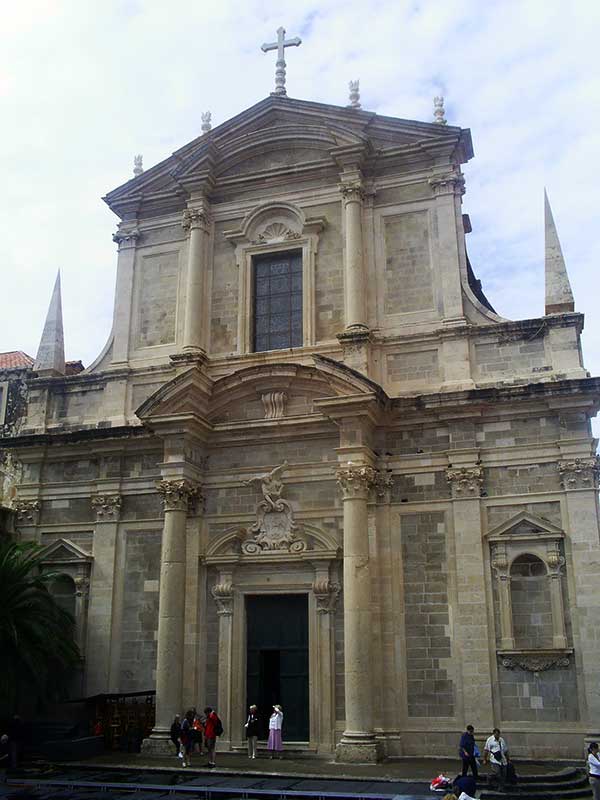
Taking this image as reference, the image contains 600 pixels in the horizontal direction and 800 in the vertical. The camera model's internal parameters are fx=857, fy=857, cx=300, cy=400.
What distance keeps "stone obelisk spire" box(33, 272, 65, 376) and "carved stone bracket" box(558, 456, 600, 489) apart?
484 inches

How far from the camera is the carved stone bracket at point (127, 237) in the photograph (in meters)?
21.7

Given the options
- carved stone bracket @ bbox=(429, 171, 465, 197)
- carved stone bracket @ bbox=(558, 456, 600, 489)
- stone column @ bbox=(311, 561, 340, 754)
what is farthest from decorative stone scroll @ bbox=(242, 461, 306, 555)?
carved stone bracket @ bbox=(429, 171, 465, 197)

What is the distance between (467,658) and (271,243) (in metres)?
10.3

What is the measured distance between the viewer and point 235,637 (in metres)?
17.7

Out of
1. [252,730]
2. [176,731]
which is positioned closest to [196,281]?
[176,731]

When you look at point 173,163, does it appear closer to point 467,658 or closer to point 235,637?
point 235,637

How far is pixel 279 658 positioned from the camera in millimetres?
17609

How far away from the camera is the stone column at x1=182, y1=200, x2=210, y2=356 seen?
64.9 ft

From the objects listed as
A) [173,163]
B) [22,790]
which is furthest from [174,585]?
[173,163]

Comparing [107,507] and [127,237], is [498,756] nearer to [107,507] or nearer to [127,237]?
[107,507]

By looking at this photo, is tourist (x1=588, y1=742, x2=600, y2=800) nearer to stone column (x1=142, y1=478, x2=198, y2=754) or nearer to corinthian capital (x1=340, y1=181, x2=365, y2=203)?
stone column (x1=142, y1=478, x2=198, y2=754)

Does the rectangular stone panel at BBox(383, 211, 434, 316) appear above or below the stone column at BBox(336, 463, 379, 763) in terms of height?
above

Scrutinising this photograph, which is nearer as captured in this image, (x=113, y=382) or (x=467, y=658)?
(x=467, y=658)

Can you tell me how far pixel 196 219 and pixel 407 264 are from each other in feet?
17.4
